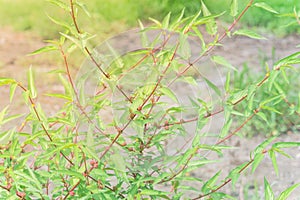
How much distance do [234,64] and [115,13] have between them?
1727 mm

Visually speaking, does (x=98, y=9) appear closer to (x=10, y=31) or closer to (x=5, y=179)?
(x=10, y=31)

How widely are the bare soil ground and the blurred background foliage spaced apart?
0.69ft

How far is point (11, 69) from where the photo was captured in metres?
6.28

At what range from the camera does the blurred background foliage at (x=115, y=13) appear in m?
6.96

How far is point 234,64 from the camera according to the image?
6.05m

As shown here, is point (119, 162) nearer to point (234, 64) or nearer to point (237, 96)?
point (237, 96)

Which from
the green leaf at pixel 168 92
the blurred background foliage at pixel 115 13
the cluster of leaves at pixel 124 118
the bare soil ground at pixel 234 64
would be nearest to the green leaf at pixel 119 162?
the cluster of leaves at pixel 124 118

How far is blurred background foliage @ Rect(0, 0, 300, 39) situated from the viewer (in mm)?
6961

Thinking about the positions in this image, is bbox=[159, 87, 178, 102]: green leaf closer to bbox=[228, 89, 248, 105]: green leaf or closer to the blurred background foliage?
bbox=[228, 89, 248, 105]: green leaf

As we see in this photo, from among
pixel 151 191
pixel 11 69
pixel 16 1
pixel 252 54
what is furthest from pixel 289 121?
pixel 16 1

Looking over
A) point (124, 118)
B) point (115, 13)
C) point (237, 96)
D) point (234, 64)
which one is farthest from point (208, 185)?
point (115, 13)

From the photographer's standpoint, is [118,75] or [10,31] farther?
[10,31]

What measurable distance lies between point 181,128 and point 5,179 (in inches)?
24.4

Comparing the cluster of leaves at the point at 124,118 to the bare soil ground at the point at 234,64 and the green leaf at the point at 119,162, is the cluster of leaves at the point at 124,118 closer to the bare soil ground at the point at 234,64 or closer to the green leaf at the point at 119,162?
the green leaf at the point at 119,162
